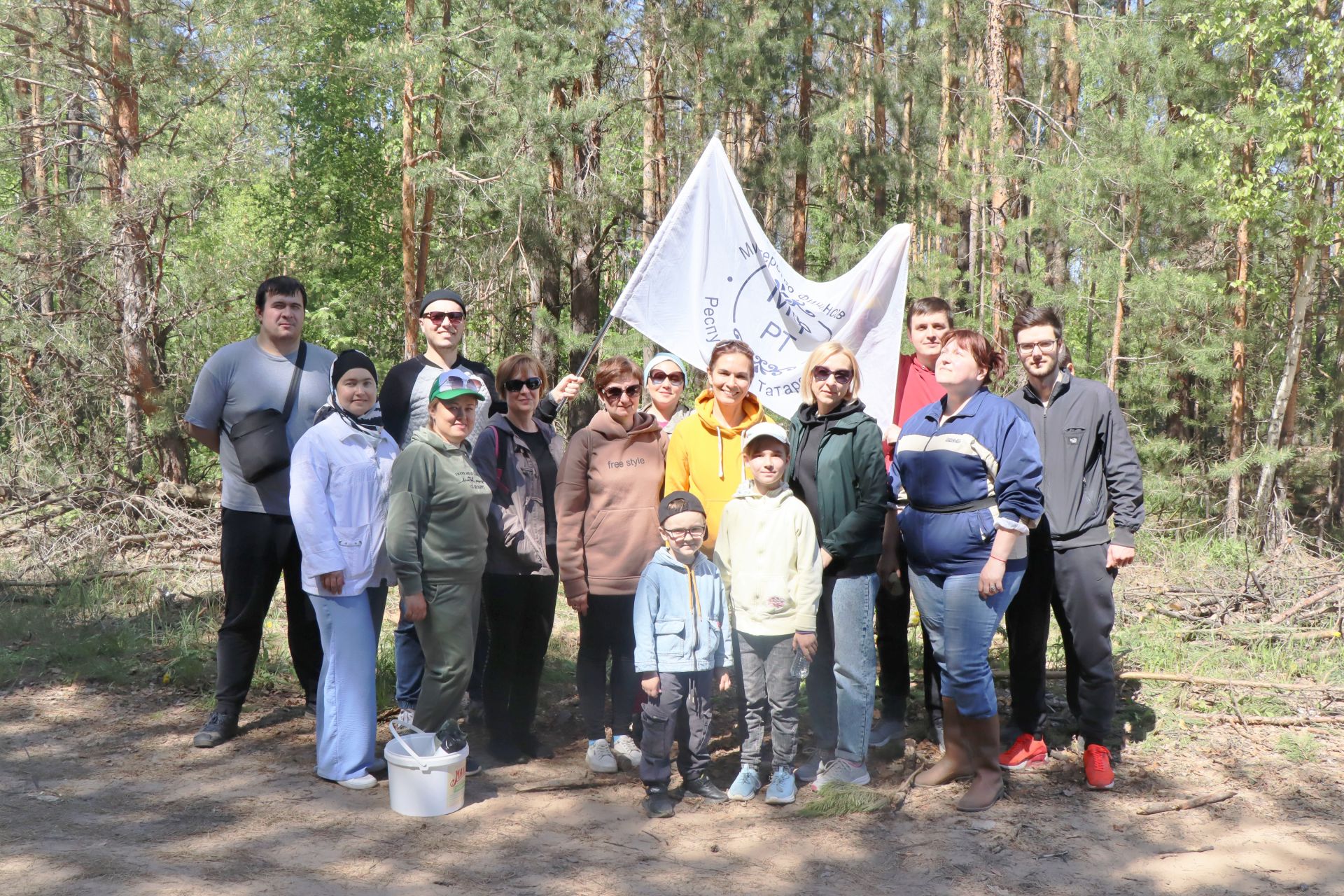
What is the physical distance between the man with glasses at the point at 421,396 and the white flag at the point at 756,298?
2.98ft

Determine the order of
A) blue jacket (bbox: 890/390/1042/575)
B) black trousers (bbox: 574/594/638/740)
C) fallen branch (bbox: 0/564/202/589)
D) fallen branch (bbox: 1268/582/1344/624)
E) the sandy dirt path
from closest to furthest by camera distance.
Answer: the sandy dirt path
blue jacket (bbox: 890/390/1042/575)
black trousers (bbox: 574/594/638/740)
fallen branch (bbox: 1268/582/1344/624)
fallen branch (bbox: 0/564/202/589)

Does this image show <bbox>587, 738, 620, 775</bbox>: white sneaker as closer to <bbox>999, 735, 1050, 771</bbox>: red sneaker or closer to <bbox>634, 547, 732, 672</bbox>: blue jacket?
<bbox>634, 547, 732, 672</bbox>: blue jacket

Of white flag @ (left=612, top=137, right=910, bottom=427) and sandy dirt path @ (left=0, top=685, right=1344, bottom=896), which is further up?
white flag @ (left=612, top=137, right=910, bottom=427)

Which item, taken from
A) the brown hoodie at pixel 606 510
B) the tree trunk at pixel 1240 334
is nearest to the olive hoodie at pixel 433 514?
the brown hoodie at pixel 606 510

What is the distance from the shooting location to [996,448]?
163 inches

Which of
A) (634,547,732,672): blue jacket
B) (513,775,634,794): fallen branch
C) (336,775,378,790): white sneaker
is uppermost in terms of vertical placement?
(634,547,732,672): blue jacket

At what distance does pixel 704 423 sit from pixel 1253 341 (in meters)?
10.2

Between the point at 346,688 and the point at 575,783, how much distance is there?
3.59 feet

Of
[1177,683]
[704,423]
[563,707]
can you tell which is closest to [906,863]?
[704,423]

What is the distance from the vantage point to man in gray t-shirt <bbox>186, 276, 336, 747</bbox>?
191 inches

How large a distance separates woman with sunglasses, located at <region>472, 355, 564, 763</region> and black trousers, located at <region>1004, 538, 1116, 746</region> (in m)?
2.22

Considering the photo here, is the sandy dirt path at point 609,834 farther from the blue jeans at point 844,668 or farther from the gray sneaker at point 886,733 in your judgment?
the blue jeans at point 844,668

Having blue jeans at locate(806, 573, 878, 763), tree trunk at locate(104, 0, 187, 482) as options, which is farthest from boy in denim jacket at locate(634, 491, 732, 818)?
tree trunk at locate(104, 0, 187, 482)

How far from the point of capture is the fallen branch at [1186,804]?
171 inches
